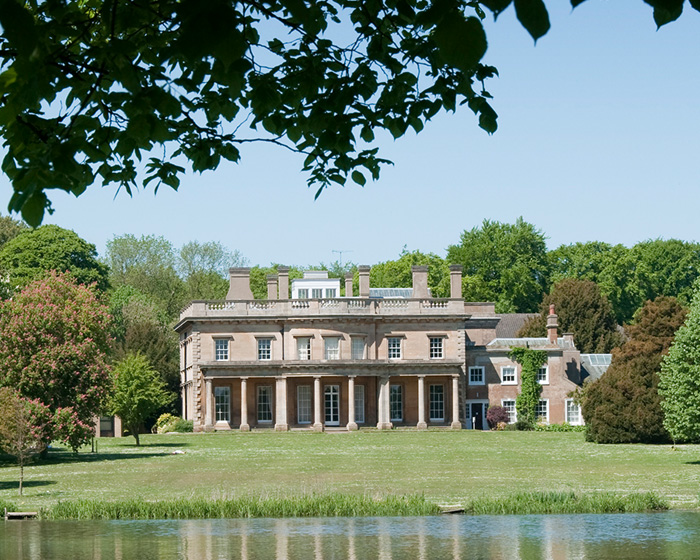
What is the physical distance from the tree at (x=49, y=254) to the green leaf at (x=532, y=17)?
58634 mm

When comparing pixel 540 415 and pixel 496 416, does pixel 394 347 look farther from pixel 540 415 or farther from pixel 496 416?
pixel 540 415

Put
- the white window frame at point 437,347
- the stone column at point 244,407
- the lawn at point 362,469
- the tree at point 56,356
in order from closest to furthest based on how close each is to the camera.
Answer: the lawn at point 362,469, the tree at point 56,356, the stone column at point 244,407, the white window frame at point 437,347

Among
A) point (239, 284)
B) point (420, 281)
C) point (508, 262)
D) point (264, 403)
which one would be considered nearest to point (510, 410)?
point (420, 281)

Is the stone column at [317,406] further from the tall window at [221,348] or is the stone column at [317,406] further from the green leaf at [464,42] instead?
the green leaf at [464,42]

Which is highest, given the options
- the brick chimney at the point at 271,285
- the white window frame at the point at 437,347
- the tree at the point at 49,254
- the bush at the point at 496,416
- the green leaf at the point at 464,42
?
the tree at the point at 49,254

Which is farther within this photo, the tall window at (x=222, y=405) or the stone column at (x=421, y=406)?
the tall window at (x=222, y=405)

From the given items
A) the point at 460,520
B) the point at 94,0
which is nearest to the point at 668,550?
the point at 460,520

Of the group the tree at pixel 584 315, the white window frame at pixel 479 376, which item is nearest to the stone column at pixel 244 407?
the white window frame at pixel 479 376

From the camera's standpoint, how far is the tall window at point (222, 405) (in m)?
56.1

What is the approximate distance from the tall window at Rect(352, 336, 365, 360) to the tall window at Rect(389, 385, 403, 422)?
2728 millimetres

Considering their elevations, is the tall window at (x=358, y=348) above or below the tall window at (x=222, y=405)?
above

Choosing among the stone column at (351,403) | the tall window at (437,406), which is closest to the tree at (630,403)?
the tall window at (437,406)

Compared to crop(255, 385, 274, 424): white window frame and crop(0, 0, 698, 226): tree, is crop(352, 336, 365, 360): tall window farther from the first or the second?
crop(0, 0, 698, 226): tree

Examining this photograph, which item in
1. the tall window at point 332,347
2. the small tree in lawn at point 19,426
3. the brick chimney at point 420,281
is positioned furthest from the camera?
the brick chimney at point 420,281
